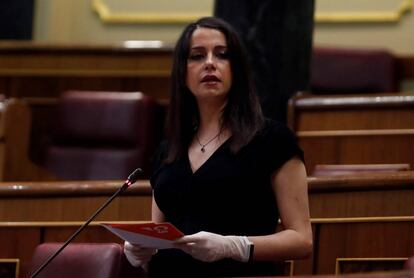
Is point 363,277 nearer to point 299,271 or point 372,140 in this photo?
point 299,271

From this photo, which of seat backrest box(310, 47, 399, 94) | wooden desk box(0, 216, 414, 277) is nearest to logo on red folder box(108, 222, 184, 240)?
wooden desk box(0, 216, 414, 277)

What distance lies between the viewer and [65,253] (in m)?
1.00

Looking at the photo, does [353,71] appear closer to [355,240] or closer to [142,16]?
[142,16]

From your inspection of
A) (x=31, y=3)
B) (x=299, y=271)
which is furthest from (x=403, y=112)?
(x=31, y=3)

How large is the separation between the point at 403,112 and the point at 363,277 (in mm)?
1042

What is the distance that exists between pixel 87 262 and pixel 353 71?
4.21 feet

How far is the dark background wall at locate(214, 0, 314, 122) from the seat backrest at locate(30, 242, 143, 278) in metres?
→ 0.69

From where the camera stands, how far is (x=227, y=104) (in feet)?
3.06

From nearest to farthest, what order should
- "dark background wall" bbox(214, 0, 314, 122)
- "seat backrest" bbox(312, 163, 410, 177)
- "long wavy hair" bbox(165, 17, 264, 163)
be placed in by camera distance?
"long wavy hair" bbox(165, 17, 264, 163), "seat backrest" bbox(312, 163, 410, 177), "dark background wall" bbox(214, 0, 314, 122)

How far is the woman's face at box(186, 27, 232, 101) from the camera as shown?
0.92 meters

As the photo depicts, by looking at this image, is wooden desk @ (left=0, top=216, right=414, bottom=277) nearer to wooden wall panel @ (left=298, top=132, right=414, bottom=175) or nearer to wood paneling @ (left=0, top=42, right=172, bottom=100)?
wooden wall panel @ (left=298, top=132, right=414, bottom=175)

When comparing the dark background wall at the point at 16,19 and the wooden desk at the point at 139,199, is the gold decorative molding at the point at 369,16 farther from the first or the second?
the wooden desk at the point at 139,199

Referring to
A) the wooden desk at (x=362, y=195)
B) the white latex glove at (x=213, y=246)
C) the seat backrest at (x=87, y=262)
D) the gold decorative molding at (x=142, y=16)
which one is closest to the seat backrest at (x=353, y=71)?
the gold decorative molding at (x=142, y=16)

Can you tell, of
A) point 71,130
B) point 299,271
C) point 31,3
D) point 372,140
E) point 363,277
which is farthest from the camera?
point 31,3
